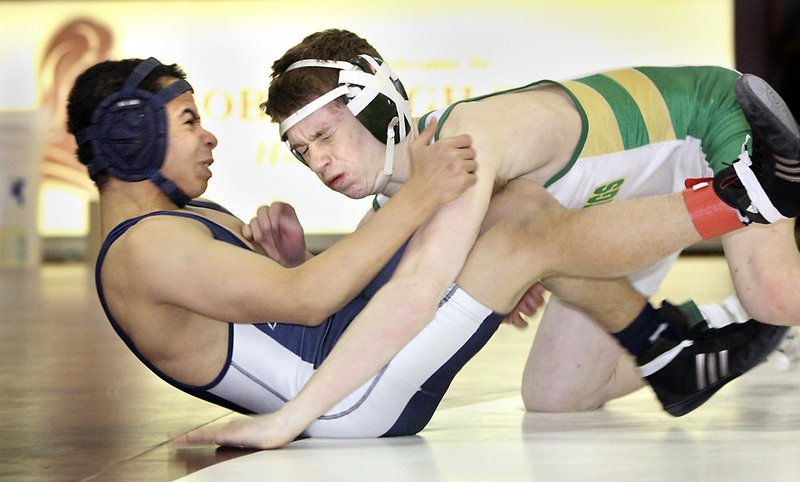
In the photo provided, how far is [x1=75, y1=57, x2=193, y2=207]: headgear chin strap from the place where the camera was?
236 centimetres

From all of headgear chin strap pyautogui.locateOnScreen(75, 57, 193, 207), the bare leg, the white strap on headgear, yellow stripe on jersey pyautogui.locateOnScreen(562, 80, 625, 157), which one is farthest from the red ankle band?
headgear chin strap pyautogui.locateOnScreen(75, 57, 193, 207)

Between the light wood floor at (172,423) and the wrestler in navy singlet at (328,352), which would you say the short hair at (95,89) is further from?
the light wood floor at (172,423)

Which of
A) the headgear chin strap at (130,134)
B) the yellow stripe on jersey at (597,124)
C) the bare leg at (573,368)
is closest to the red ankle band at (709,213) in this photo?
the yellow stripe on jersey at (597,124)

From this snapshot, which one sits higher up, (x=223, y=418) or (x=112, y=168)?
(x=112, y=168)

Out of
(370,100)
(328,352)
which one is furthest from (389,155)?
(328,352)

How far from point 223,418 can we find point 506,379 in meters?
0.88

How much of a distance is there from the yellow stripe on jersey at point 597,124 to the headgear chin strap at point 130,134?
2.67 feet

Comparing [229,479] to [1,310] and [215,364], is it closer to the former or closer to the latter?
[215,364]

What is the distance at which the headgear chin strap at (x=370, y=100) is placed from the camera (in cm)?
234

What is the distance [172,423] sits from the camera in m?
2.73

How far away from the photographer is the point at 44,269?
9.10 meters

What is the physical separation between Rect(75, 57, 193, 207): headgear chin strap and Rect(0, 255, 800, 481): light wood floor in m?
0.53

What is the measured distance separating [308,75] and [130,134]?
35cm

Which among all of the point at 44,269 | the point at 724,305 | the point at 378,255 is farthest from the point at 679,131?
the point at 44,269
